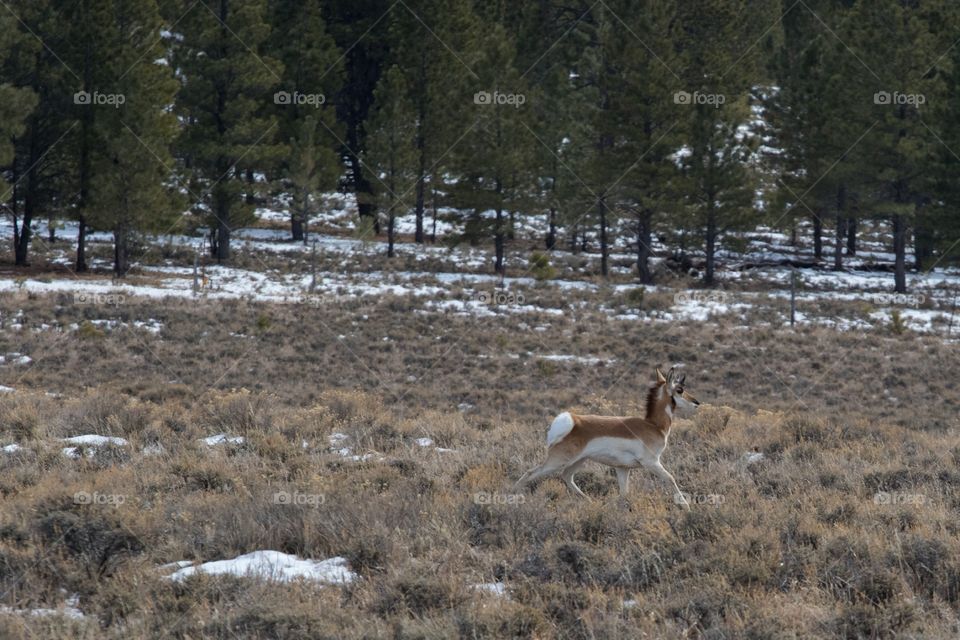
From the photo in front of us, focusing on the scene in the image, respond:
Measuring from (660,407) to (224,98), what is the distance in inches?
1362

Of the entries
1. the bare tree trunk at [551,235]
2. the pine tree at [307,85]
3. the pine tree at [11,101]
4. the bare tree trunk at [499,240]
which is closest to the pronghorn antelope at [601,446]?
the pine tree at [11,101]

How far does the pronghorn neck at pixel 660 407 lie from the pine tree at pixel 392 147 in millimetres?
35143

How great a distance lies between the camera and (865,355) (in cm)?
2508

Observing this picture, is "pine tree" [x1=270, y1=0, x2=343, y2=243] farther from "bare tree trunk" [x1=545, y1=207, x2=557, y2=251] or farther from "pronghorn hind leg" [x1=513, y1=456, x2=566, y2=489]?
"pronghorn hind leg" [x1=513, y1=456, x2=566, y2=489]

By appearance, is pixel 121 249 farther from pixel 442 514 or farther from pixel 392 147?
pixel 442 514

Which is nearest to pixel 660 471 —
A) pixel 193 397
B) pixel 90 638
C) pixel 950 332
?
pixel 90 638

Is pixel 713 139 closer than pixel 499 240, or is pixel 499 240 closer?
pixel 713 139

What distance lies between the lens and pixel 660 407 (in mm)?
8195

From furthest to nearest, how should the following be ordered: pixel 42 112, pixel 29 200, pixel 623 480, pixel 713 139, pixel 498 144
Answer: pixel 498 144 < pixel 713 139 < pixel 29 200 < pixel 42 112 < pixel 623 480

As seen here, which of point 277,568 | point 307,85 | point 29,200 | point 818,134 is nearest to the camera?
point 277,568

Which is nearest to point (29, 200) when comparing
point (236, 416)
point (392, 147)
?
point (392, 147)

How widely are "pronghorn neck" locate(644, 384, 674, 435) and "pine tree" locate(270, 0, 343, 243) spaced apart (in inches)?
1377

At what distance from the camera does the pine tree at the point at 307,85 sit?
42.5 metres

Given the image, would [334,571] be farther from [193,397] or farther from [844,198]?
[844,198]
